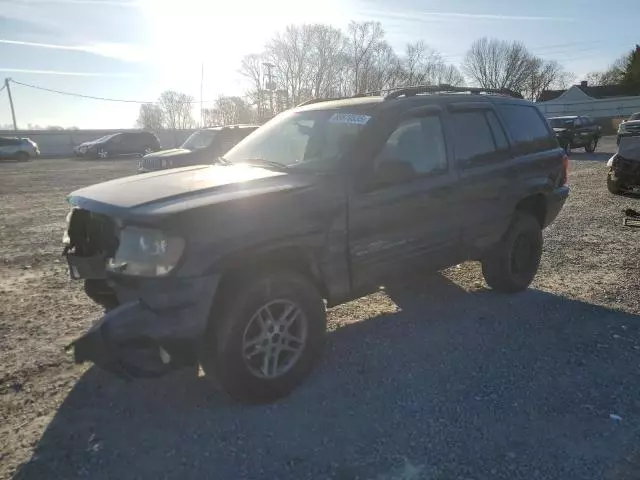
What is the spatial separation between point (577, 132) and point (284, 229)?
25.6m

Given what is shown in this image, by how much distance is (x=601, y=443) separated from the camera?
2.93 meters

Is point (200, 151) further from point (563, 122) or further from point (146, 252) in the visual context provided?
point (563, 122)

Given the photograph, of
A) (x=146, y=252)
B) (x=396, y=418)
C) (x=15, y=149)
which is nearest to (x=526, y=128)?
(x=396, y=418)

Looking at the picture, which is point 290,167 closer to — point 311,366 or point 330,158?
point 330,158

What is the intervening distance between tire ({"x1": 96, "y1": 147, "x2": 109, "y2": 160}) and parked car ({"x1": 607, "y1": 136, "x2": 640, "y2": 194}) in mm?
32964

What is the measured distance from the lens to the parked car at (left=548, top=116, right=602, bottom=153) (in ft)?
81.3

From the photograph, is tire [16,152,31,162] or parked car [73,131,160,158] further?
parked car [73,131,160,158]

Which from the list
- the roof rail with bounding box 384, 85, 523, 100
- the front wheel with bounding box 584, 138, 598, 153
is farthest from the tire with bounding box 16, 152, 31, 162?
the roof rail with bounding box 384, 85, 523, 100

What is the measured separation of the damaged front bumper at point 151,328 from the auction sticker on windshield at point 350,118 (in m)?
1.79

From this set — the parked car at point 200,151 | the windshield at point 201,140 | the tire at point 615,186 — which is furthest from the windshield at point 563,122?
the windshield at point 201,140

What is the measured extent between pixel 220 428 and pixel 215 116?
84.7 meters

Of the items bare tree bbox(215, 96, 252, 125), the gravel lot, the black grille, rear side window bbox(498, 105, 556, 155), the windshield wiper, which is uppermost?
bare tree bbox(215, 96, 252, 125)

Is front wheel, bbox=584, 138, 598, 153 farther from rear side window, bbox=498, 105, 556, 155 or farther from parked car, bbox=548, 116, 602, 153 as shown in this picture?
rear side window, bbox=498, 105, 556, 155

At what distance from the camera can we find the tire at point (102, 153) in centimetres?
3575
